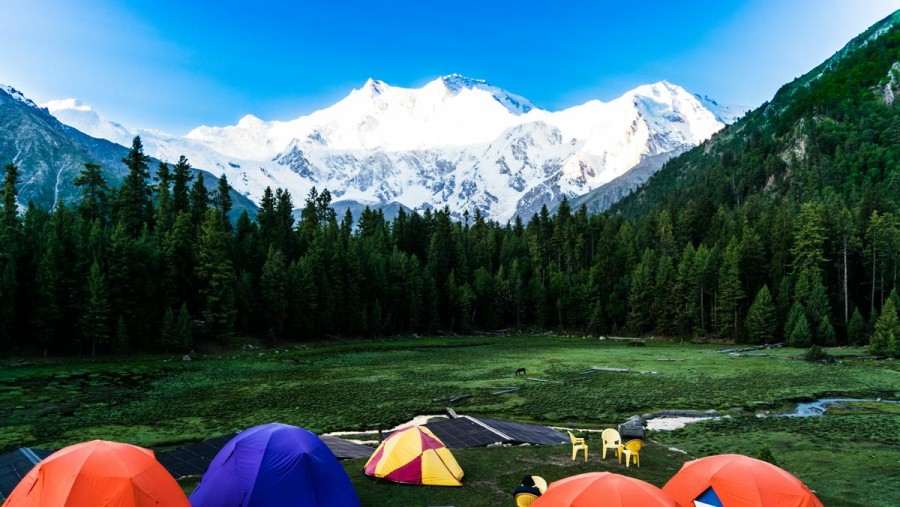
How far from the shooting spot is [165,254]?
67.1 meters

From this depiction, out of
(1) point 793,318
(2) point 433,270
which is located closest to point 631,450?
(1) point 793,318

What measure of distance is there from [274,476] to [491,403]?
73.1 feet

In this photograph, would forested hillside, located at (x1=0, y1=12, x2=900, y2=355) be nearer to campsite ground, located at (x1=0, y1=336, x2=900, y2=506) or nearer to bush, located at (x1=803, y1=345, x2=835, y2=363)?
bush, located at (x1=803, y1=345, x2=835, y2=363)

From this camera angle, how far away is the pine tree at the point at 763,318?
76625mm

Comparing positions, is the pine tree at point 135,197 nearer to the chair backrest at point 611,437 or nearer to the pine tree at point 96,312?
the pine tree at point 96,312

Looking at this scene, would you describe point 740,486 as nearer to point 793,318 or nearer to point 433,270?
point 793,318

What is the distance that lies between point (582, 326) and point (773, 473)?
90.0 meters

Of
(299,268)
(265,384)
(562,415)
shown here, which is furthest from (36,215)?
(562,415)

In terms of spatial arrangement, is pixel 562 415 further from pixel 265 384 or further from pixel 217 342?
pixel 217 342

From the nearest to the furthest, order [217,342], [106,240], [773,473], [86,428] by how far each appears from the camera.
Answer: [773,473]
[86,428]
[106,240]
[217,342]

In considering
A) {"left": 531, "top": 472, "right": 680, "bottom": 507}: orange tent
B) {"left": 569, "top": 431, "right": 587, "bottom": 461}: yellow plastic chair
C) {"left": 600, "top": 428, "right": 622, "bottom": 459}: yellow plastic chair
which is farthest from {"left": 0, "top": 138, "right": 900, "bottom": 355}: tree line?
{"left": 531, "top": 472, "right": 680, "bottom": 507}: orange tent

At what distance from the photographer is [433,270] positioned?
4181 inches

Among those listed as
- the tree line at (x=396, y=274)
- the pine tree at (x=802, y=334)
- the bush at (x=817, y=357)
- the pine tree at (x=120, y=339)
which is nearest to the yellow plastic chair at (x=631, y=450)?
the bush at (x=817, y=357)

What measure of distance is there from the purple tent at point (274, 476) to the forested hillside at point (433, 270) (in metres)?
52.2
